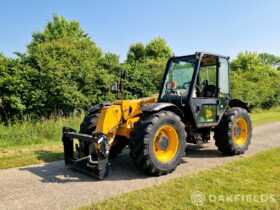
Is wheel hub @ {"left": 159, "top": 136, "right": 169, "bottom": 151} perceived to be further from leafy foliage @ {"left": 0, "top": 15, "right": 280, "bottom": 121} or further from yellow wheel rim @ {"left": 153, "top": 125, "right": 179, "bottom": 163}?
leafy foliage @ {"left": 0, "top": 15, "right": 280, "bottom": 121}

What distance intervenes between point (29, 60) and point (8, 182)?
8731 mm

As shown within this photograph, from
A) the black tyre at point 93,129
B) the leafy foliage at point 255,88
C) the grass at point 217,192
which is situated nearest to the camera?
the grass at point 217,192

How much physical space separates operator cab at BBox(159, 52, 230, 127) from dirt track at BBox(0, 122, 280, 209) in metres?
1.03

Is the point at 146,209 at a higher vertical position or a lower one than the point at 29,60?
lower

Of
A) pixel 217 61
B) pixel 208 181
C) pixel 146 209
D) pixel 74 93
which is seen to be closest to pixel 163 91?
pixel 217 61

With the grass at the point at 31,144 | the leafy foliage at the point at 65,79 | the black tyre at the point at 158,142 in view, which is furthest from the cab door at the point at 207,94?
the leafy foliage at the point at 65,79

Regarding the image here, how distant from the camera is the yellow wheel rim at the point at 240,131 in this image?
673 centimetres

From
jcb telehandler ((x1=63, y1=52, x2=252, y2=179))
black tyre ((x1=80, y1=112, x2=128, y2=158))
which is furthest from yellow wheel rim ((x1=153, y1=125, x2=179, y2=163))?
black tyre ((x1=80, y1=112, x2=128, y2=158))

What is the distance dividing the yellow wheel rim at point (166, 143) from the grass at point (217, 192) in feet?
2.02

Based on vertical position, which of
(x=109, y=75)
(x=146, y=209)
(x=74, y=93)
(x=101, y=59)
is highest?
(x=101, y=59)

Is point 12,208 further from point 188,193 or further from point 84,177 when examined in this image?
point 188,193

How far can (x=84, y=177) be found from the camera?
498 cm

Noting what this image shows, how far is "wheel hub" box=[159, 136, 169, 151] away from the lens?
17.1 feet

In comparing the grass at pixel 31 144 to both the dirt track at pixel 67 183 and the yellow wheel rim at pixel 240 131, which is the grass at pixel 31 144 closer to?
the dirt track at pixel 67 183
